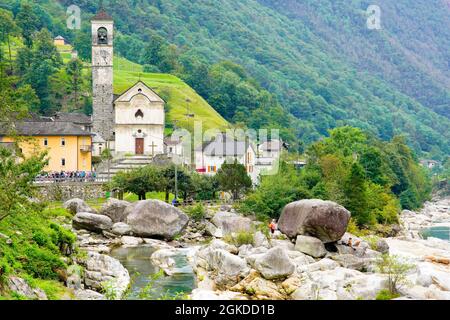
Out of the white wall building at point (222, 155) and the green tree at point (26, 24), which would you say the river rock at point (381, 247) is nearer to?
the white wall building at point (222, 155)

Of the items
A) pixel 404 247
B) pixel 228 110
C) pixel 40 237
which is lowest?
pixel 404 247

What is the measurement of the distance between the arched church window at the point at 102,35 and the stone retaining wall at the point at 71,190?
3212cm

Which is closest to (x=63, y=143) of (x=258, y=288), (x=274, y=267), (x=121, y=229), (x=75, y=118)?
(x=75, y=118)

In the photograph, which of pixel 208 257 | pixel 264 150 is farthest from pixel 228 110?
pixel 208 257

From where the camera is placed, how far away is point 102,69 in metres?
101

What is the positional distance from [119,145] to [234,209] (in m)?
30.4

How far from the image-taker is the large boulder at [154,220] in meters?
56.5

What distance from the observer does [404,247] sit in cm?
6272

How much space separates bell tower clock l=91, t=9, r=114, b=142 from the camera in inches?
3944

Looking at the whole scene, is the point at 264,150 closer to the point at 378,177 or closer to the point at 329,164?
the point at 378,177

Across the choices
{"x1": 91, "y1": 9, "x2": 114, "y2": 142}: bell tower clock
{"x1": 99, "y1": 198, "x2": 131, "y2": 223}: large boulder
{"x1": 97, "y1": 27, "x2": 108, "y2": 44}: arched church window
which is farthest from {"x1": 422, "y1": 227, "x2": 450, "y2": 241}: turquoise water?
{"x1": 97, "y1": 27, "x2": 108, "y2": 44}: arched church window

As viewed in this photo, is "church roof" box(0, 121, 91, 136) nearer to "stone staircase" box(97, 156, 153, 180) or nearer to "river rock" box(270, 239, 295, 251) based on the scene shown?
"stone staircase" box(97, 156, 153, 180)

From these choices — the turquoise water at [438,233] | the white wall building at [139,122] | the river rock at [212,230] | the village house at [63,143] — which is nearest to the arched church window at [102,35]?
the white wall building at [139,122]

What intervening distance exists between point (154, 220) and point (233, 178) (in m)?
18.8
